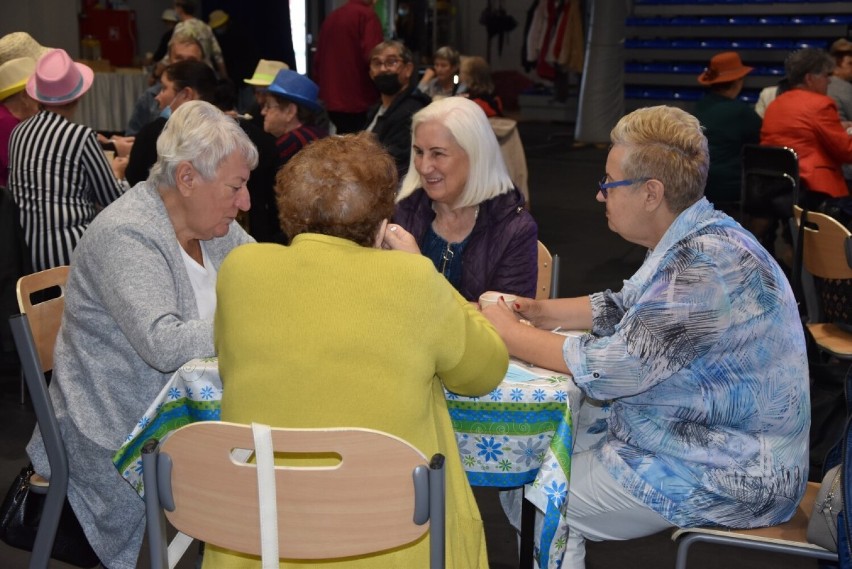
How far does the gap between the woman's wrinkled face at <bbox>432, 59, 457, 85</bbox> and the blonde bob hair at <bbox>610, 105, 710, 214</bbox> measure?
5.47 m

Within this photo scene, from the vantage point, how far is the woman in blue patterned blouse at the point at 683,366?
2.07m

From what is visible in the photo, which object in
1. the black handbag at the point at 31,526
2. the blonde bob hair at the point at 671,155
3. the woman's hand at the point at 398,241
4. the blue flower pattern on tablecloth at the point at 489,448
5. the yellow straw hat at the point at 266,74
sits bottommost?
the black handbag at the point at 31,526

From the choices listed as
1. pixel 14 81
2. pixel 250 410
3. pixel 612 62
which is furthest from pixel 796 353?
pixel 612 62

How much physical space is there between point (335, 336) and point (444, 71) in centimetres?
611

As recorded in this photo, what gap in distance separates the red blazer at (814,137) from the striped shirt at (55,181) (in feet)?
12.8

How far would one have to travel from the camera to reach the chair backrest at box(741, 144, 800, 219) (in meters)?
5.64

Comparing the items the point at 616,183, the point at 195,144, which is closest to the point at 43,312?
the point at 195,144

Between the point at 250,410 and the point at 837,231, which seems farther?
the point at 837,231

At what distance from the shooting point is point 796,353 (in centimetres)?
212

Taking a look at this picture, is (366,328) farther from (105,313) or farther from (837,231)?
(837,231)

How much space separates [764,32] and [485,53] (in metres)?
4.75

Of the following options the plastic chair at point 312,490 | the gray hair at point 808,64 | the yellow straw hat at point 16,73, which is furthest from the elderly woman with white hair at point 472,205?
the gray hair at point 808,64

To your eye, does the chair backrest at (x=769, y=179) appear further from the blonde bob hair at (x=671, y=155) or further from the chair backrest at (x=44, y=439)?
the chair backrest at (x=44, y=439)

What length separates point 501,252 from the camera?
3053 mm
